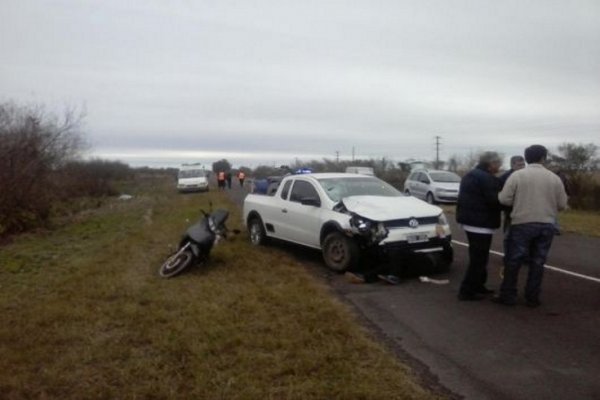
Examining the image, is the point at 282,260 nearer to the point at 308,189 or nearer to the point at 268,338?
the point at 308,189

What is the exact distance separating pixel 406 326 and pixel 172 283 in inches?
145

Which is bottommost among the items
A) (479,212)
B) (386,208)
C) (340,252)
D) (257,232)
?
(257,232)

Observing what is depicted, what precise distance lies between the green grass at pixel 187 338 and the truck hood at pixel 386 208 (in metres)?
1.31

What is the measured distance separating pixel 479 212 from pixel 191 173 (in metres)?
36.6

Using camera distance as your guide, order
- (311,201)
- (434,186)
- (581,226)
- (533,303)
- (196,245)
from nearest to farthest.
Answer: (533,303), (196,245), (311,201), (581,226), (434,186)

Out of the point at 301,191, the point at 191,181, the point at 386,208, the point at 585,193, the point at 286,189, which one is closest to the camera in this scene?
the point at 386,208

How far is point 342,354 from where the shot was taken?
5.04 metres

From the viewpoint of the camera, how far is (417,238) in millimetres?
8484

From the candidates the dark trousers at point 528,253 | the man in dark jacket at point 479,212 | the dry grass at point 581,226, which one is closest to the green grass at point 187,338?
the man in dark jacket at point 479,212

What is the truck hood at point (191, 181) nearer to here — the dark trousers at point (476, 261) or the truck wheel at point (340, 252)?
the truck wheel at point (340, 252)

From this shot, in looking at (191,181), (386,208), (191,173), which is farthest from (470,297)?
(191,173)

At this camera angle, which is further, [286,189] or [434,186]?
[434,186]

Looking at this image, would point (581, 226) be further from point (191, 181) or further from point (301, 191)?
point (191, 181)

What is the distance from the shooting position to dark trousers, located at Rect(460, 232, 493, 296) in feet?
22.7
